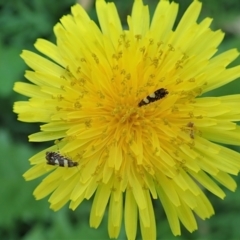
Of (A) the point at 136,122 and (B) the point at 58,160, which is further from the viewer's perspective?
(A) the point at 136,122

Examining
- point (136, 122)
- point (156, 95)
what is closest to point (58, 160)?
point (136, 122)

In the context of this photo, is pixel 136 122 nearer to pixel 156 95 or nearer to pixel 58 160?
pixel 156 95

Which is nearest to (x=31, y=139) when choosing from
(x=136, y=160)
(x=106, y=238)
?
(x=136, y=160)

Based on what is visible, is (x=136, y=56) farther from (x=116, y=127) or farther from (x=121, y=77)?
(x=116, y=127)

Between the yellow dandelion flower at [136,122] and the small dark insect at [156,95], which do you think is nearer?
the small dark insect at [156,95]

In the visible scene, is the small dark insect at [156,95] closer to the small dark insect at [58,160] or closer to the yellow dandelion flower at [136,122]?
the yellow dandelion flower at [136,122]

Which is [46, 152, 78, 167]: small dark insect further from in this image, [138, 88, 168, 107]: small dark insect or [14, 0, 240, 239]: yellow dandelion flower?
[138, 88, 168, 107]: small dark insect

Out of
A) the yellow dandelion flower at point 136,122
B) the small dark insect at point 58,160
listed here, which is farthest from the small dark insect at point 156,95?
the small dark insect at point 58,160
